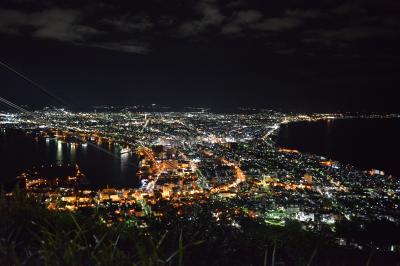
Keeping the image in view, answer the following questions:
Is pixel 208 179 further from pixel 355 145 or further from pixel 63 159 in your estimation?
pixel 355 145

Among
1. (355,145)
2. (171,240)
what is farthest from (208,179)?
(355,145)

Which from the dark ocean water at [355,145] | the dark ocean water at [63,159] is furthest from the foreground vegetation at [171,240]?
the dark ocean water at [355,145]

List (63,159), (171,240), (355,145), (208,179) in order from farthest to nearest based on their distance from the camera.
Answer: (355,145) → (63,159) → (208,179) → (171,240)

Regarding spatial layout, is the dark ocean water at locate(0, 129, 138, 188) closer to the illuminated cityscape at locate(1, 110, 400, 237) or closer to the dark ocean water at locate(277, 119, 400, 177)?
the illuminated cityscape at locate(1, 110, 400, 237)

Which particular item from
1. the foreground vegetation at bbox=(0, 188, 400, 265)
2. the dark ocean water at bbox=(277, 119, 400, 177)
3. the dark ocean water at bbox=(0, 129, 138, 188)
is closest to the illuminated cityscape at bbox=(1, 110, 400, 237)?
the foreground vegetation at bbox=(0, 188, 400, 265)

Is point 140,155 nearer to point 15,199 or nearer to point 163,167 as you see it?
point 163,167

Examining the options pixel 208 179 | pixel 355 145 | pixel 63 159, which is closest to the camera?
pixel 208 179
